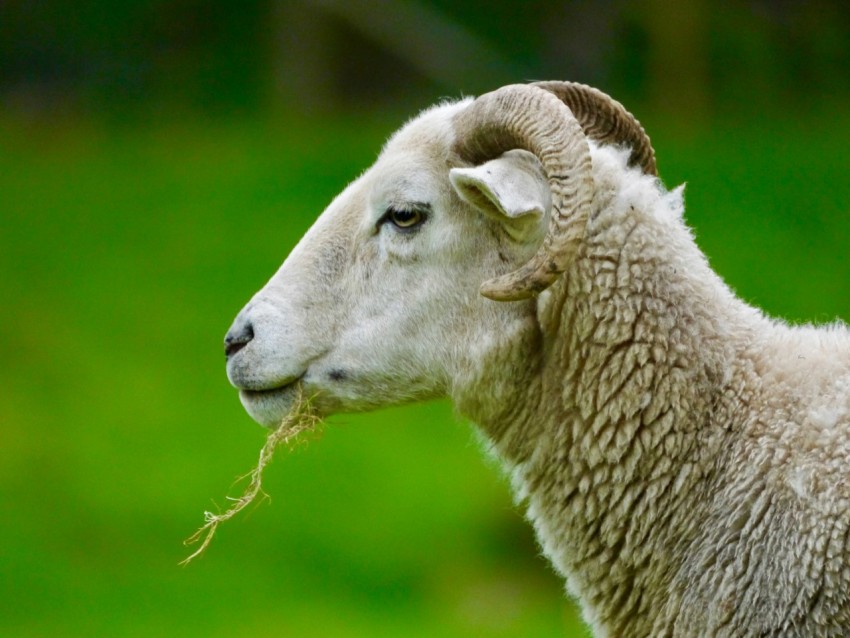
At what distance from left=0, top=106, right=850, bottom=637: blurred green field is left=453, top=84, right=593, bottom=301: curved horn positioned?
18.4 ft

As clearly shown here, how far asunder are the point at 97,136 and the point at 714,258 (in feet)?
33.1

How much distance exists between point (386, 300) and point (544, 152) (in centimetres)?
81

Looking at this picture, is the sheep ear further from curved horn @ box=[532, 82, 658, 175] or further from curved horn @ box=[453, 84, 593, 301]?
curved horn @ box=[532, 82, 658, 175]

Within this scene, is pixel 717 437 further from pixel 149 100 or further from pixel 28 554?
pixel 149 100

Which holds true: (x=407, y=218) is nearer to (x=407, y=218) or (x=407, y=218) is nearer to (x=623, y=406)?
(x=407, y=218)

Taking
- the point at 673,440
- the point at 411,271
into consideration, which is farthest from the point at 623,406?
the point at 411,271

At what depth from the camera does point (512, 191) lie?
416 centimetres

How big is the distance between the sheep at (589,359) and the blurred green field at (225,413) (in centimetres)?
531

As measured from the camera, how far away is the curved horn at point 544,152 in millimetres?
3932

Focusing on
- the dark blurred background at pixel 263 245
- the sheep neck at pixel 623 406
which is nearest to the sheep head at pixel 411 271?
the sheep neck at pixel 623 406

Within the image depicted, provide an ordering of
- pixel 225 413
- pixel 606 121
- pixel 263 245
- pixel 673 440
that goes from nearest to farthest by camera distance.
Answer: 1. pixel 673 440
2. pixel 606 121
3. pixel 225 413
4. pixel 263 245

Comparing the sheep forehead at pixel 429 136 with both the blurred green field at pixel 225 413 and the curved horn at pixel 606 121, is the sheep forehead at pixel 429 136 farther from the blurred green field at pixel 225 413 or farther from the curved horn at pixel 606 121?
the blurred green field at pixel 225 413

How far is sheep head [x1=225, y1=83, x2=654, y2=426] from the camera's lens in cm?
435

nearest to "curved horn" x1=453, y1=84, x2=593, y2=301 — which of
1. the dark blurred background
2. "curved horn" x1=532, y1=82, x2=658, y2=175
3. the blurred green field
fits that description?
"curved horn" x1=532, y1=82, x2=658, y2=175
